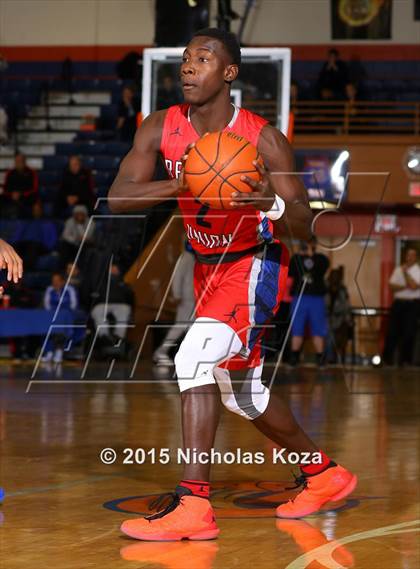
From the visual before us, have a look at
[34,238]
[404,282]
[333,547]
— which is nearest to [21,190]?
[34,238]

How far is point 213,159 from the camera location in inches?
180

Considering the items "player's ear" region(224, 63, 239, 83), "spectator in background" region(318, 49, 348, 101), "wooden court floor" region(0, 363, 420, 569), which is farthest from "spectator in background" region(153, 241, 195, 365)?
"player's ear" region(224, 63, 239, 83)

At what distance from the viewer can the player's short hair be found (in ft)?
16.4

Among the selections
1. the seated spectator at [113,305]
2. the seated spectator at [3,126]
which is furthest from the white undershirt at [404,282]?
the seated spectator at [3,126]

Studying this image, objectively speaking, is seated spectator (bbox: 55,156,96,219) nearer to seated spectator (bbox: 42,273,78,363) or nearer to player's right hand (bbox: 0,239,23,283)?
seated spectator (bbox: 42,273,78,363)

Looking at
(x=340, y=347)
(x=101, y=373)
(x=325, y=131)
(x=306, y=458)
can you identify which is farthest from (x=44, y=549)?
(x=325, y=131)

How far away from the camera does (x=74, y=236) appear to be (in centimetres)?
1823

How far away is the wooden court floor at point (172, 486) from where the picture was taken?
14.3ft

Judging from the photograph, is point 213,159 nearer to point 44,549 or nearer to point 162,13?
point 44,549

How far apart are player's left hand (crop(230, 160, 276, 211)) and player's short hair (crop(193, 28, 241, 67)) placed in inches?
27.5

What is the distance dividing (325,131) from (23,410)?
15.4 metres

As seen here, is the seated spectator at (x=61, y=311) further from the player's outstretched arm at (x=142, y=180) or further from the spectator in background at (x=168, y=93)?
the player's outstretched arm at (x=142, y=180)

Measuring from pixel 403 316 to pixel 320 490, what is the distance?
13.4 meters

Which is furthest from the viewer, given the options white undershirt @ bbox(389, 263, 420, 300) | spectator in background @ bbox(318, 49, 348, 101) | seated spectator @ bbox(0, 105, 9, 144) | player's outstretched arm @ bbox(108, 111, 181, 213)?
spectator in background @ bbox(318, 49, 348, 101)
